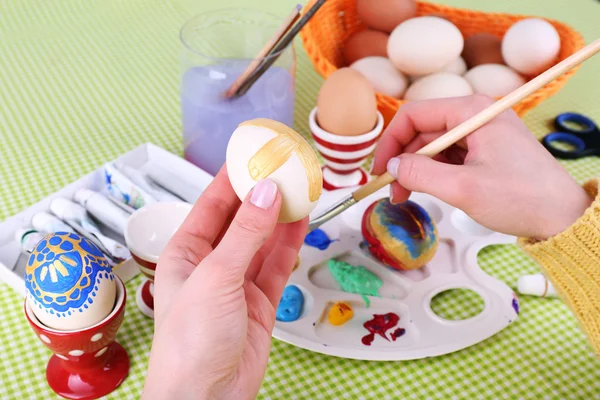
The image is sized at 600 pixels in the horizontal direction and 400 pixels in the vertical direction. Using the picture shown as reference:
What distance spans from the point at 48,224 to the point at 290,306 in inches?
15.9

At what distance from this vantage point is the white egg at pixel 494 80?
1.24 m

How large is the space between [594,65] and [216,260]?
137 cm

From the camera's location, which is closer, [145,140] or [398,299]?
[398,299]

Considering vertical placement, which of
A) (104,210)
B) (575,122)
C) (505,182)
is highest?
(505,182)

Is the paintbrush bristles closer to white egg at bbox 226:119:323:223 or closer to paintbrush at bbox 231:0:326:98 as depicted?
white egg at bbox 226:119:323:223

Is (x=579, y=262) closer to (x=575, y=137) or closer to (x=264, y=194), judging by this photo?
(x=264, y=194)

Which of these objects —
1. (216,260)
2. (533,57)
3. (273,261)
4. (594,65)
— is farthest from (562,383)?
(594,65)

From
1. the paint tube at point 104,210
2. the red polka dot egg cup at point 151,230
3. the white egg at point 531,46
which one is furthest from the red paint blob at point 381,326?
the white egg at point 531,46

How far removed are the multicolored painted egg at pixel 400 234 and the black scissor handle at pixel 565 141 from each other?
0.45 metres

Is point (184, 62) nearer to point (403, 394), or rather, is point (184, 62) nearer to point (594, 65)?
point (403, 394)

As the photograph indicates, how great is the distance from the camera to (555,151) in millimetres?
1268

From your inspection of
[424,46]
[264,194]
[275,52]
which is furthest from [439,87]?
[264,194]

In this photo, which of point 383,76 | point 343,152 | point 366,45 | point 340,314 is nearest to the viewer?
point 340,314

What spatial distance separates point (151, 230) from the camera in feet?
3.05
